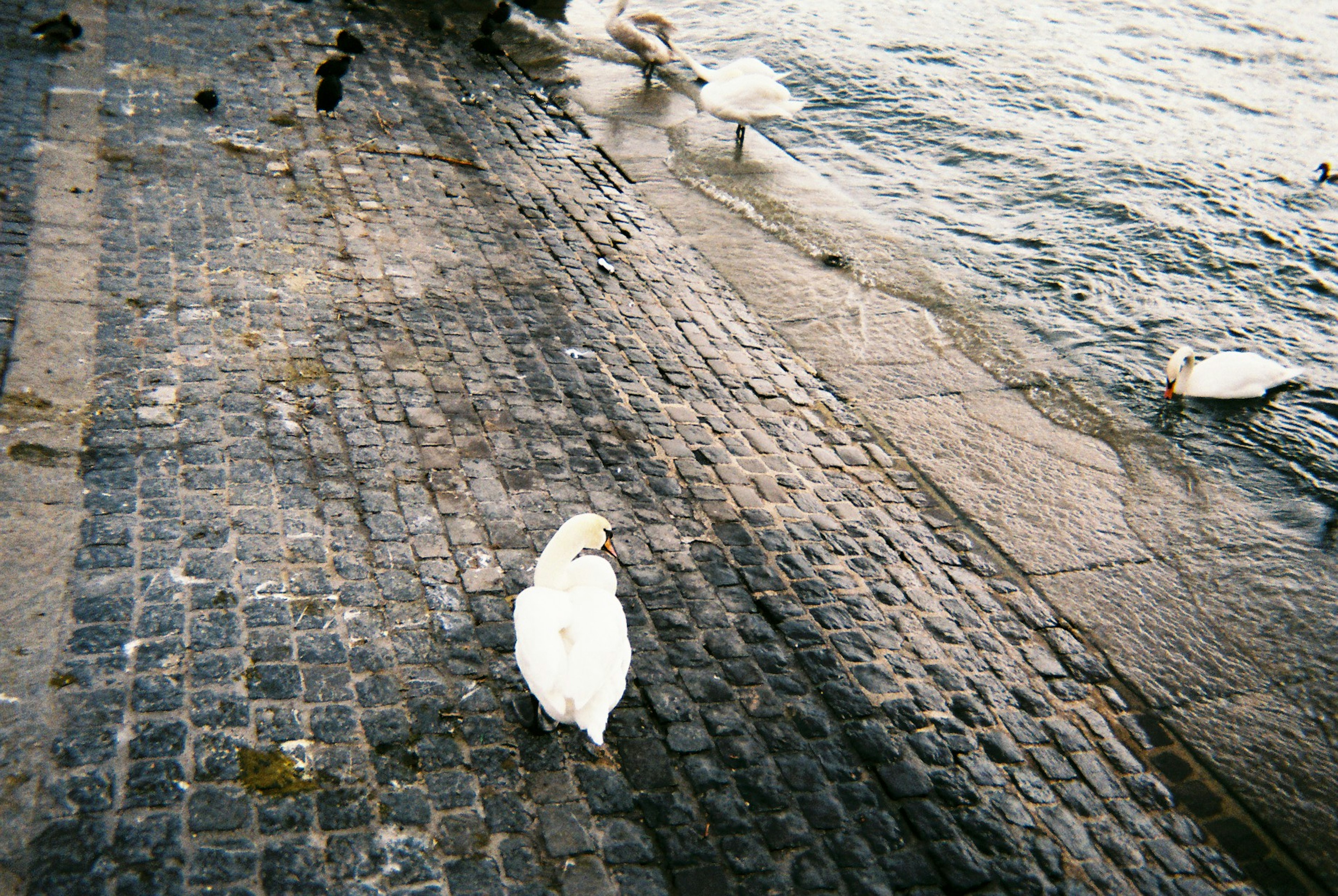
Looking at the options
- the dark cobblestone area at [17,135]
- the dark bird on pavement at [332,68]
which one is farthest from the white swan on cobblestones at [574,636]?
the dark bird on pavement at [332,68]

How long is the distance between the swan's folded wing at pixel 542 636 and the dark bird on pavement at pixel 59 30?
8.48 metres

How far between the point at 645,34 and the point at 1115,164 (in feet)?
19.1

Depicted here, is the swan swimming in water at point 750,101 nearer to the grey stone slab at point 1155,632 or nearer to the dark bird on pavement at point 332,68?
the dark bird on pavement at point 332,68

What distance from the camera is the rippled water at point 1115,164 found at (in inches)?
300

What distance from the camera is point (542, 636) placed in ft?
12.4

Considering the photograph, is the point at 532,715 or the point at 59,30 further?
the point at 59,30

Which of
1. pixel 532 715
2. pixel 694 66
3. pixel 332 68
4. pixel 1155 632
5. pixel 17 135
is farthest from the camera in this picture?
pixel 694 66

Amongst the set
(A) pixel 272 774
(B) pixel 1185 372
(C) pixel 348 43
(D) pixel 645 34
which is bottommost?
(A) pixel 272 774

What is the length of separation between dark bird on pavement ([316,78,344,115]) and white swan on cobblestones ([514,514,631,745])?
626cm

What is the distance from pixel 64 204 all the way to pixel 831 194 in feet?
22.6

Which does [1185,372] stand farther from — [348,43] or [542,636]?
[348,43]

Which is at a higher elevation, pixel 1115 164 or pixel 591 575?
pixel 1115 164

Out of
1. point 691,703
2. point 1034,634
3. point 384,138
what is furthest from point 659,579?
point 384,138

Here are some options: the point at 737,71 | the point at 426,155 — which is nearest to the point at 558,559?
the point at 426,155
